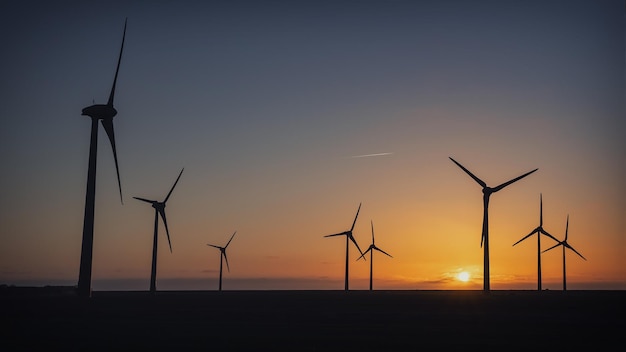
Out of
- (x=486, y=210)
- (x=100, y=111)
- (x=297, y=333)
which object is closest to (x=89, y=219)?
(x=100, y=111)

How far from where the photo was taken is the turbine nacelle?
8588cm

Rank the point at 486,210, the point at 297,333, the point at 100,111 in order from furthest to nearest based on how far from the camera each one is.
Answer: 1. the point at 486,210
2. the point at 100,111
3. the point at 297,333

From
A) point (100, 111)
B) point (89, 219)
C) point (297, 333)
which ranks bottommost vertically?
point (297, 333)

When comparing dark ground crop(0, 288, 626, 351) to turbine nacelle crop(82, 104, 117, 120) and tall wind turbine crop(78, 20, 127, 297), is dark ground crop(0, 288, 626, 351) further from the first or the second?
turbine nacelle crop(82, 104, 117, 120)

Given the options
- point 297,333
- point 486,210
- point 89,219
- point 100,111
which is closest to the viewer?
point 297,333

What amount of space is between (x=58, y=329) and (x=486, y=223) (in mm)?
77762

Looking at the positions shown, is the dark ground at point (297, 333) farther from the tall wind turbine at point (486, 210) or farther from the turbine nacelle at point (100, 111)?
the tall wind turbine at point (486, 210)

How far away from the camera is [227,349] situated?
1547 inches

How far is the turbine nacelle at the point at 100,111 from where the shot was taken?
85.9 m

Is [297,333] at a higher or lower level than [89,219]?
lower

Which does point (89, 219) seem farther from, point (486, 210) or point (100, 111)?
point (486, 210)

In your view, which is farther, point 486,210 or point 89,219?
point 486,210

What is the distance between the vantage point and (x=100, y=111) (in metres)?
85.9

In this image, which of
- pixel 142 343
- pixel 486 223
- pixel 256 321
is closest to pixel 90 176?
pixel 256 321
